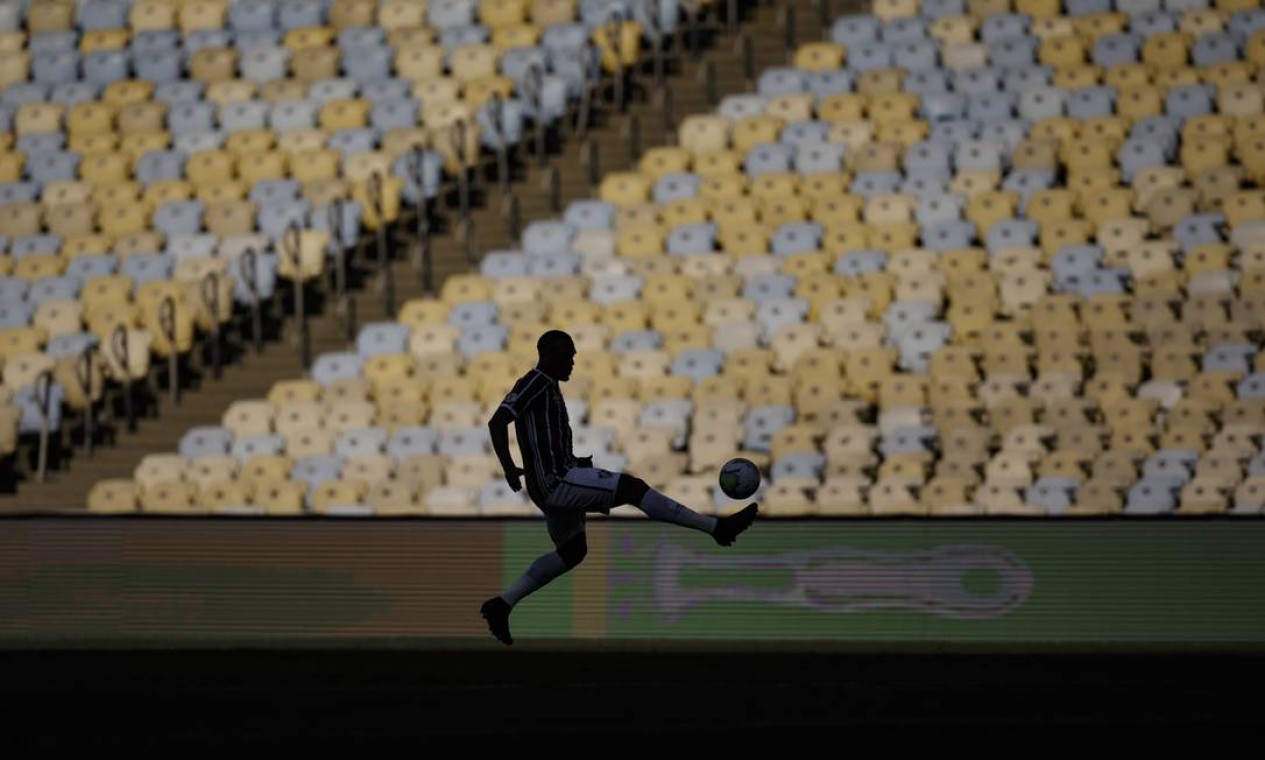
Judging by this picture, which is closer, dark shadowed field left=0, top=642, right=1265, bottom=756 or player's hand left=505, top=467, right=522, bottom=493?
dark shadowed field left=0, top=642, right=1265, bottom=756

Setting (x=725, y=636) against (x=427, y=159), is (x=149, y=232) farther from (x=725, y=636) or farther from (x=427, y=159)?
(x=725, y=636)

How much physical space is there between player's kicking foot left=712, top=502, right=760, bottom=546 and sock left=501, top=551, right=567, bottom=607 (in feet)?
3.35

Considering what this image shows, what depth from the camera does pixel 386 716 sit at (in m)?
9.14

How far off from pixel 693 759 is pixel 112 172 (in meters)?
17.7

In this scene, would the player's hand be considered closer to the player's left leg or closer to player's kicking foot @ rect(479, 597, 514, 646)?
the player's left leg

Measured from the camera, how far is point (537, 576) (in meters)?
11.8

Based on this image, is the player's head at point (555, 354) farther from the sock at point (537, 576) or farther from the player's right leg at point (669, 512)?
the sock at point (537, 576)

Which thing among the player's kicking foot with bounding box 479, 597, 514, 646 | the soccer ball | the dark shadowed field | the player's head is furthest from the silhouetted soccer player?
the dark shadowed field

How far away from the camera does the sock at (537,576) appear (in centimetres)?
1174

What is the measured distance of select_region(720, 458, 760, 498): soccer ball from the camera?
11.4 metres

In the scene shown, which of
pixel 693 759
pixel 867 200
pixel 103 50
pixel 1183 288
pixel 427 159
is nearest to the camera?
pixel 693 759

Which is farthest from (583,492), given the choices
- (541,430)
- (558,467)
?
(541,430)

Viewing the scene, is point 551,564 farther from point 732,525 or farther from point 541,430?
point 732,525

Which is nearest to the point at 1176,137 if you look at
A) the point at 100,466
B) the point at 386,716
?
the point at 100,466
